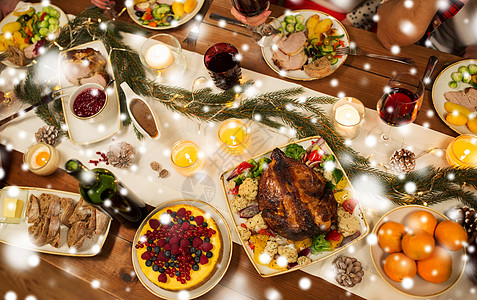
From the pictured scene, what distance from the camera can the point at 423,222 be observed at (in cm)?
127

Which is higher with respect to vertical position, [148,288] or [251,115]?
[251,115]

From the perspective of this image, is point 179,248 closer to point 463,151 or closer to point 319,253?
point 319,253

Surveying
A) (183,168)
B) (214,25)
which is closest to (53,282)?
(183,168)

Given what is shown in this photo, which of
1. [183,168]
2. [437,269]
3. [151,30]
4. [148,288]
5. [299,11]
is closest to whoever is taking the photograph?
[437,269]

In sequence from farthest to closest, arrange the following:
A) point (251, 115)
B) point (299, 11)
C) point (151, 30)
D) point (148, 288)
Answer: point (151, 30), point (299, 11), point (251, 115), point (148, 288)

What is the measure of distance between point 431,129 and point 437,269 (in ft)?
1.98

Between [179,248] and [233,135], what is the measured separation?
1.69 ft

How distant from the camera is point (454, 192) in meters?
1.36

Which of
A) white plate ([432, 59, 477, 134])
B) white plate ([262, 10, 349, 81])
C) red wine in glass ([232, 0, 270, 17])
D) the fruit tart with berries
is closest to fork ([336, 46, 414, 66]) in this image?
white plate ([262, 10, 349, 81])

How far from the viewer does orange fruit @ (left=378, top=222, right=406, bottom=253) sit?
1276mm

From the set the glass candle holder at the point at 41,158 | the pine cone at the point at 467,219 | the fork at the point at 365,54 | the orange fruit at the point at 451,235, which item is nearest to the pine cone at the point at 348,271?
the orange fruit at the point at 451,235

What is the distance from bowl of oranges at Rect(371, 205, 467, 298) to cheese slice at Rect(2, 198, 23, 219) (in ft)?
4.87

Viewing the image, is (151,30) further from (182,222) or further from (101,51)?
(182,222)

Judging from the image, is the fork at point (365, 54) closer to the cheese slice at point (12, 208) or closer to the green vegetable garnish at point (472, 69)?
the green vegetable garnish at point (472, 69)
